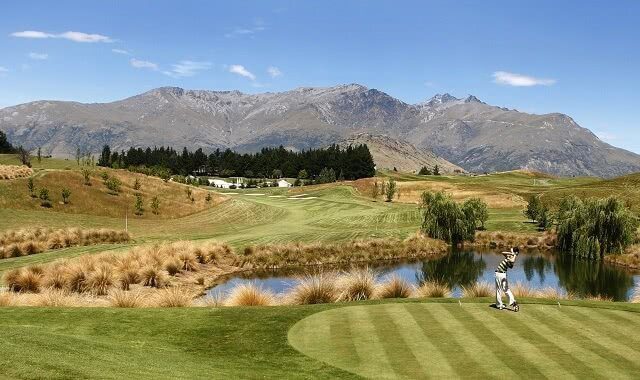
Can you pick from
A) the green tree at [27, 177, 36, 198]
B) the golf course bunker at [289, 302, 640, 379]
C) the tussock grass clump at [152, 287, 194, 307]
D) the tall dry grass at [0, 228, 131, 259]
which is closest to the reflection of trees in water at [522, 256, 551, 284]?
the golf course bunker at [289, 302, 640, 379]

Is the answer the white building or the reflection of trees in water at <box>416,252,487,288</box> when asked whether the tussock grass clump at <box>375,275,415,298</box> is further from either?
the white building

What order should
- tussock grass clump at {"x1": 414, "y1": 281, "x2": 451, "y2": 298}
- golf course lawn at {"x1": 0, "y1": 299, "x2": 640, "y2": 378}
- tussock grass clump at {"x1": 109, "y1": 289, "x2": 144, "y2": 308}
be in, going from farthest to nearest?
1. tussock grass clump at {"x1": 414, "y1": 281, "x2": 451, "y2": 298}
2. tussock grass clump at {"x1": 109, "y1": 289, "x2": 144, "y2": 308}
3. golf course lawn at {"x1": 0, "y1": 299, "x2": 640, "y2": 378}

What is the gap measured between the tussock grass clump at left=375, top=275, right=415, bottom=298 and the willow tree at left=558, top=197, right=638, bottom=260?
4238 centimetres

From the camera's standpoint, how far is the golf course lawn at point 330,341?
10.5 meters

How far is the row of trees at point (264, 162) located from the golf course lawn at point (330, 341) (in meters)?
135

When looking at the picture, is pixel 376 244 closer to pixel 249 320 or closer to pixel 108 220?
pixel 108 220

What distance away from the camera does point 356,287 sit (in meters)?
20.2

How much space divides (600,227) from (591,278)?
1161 centimetres

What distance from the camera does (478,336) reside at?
13078 mm

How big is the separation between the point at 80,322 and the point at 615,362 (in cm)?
1348

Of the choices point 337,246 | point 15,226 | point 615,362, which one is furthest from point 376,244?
point 615,362

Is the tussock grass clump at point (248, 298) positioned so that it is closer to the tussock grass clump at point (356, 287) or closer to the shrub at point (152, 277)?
the tussock grass clump at point (356, 287)

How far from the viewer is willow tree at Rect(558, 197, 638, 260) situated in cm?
5397

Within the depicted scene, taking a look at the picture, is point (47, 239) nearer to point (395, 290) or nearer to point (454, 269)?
point (395, 290)
